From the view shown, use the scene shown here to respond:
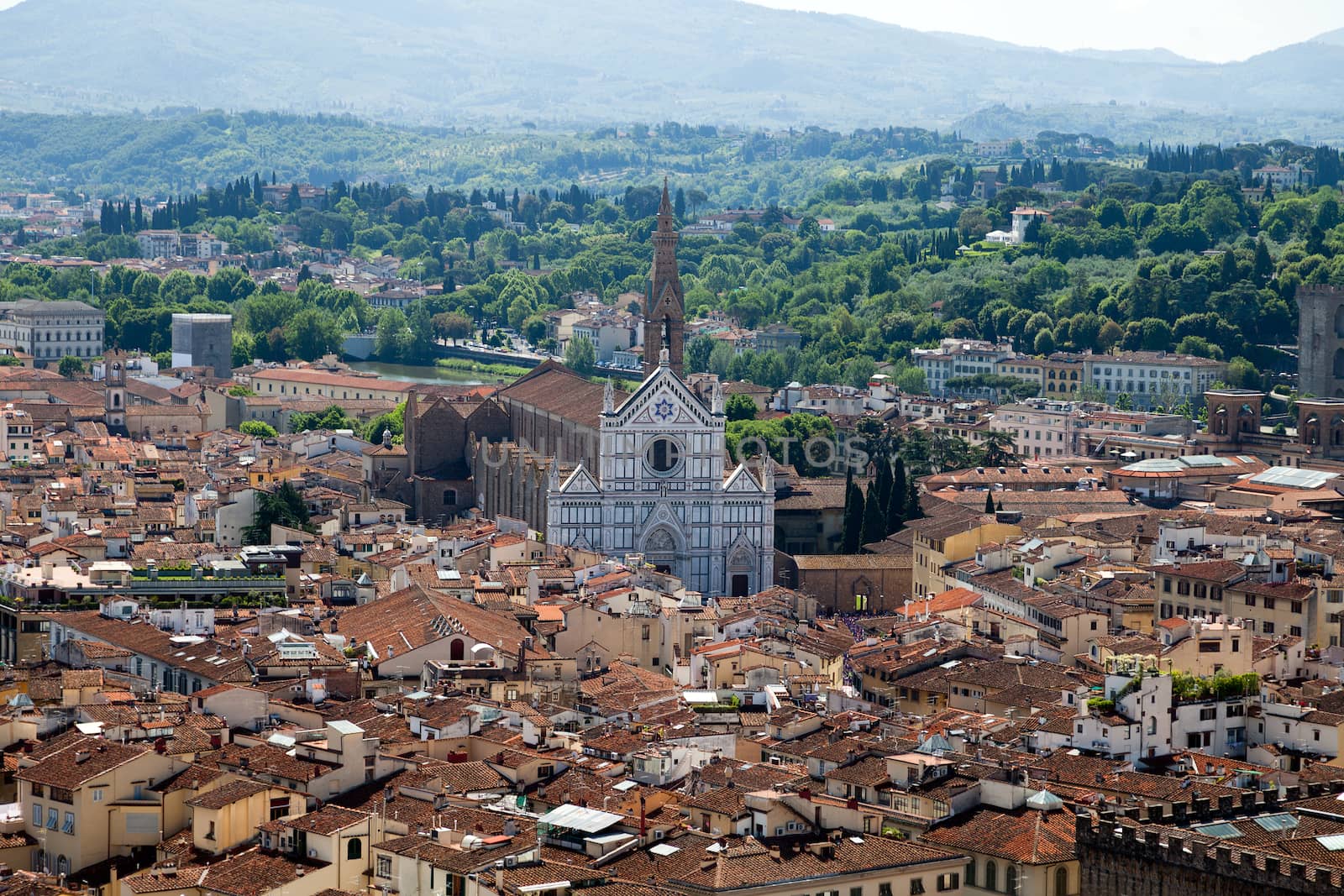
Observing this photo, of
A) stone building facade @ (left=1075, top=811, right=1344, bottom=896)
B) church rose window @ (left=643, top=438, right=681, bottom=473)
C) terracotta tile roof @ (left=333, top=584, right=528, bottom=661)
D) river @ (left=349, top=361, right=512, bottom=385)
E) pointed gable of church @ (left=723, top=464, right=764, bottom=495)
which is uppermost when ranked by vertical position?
stone building facade @ (left=1075, top=811, right=1344, bottom=896)

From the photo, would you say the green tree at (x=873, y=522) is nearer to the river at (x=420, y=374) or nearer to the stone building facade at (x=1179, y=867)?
the stone building facade at (x=1179, y=867)

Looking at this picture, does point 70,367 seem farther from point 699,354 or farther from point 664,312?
point 664,312

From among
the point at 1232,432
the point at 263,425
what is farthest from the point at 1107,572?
the point at 263,425

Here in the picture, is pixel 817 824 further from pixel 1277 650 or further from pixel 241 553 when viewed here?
pixel 241 553

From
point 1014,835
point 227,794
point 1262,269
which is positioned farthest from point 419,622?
point 1262,269

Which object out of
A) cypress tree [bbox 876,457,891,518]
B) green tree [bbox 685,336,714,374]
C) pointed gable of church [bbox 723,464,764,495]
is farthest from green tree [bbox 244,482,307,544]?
green tree [bbox 685,336,714,374]

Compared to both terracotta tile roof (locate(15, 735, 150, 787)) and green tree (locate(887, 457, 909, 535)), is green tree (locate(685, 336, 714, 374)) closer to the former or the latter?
green tree (locate(887, 457, 909, 535))
